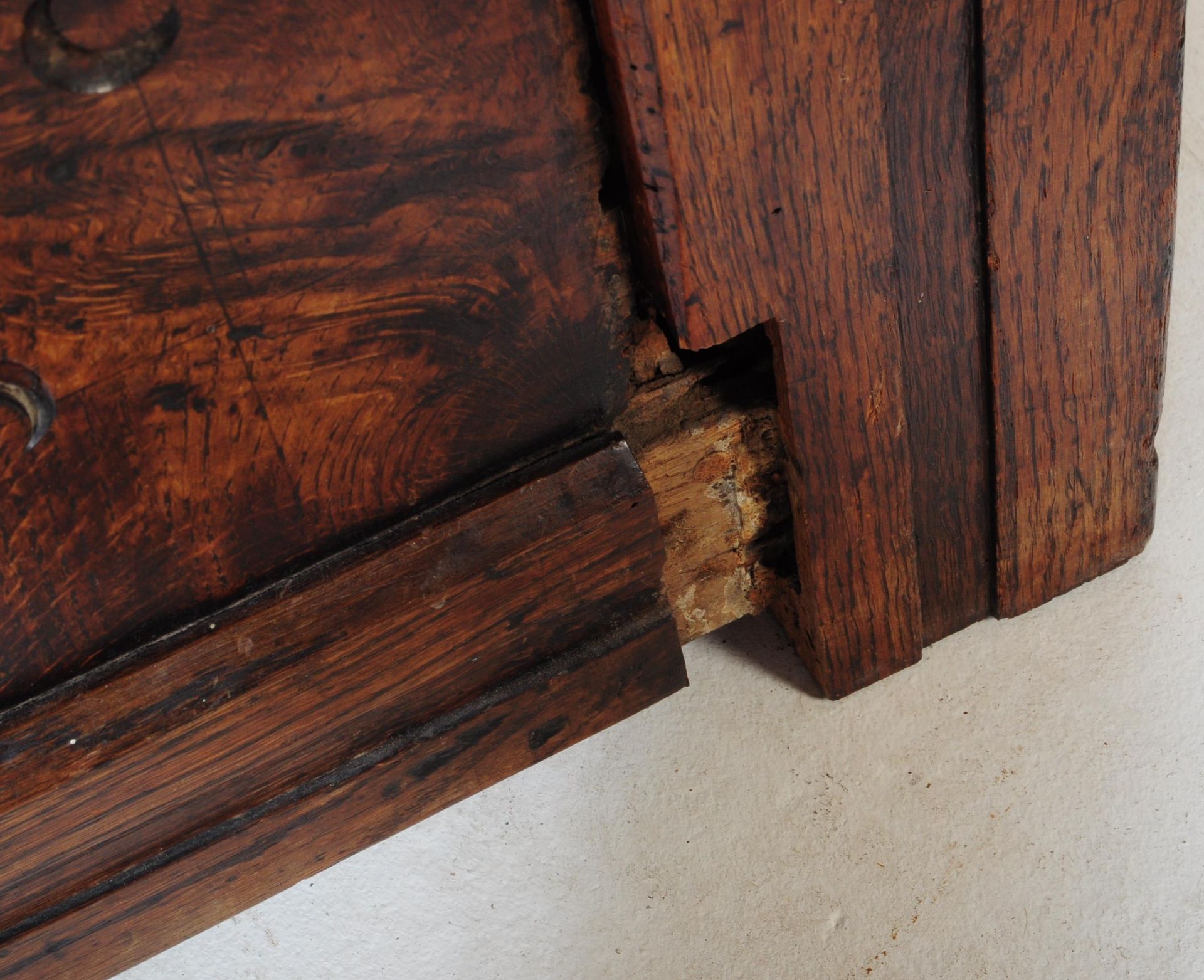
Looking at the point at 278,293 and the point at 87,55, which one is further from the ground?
the point at 87,55

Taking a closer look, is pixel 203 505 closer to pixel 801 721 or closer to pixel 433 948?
pixel 433 948

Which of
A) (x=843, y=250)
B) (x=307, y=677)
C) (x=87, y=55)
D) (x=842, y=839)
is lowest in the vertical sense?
(x=842, y=839)

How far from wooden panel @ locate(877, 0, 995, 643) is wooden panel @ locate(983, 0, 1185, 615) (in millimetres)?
20

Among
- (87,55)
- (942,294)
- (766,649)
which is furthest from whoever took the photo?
(766,649)

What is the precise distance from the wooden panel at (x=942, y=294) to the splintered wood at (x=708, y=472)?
6.3 inches

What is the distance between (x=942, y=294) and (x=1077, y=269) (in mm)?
152

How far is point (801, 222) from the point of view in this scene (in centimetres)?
112

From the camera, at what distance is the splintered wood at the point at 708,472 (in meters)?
1.29

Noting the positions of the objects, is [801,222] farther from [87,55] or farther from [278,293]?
[87,55]

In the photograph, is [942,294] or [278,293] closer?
[278,293]

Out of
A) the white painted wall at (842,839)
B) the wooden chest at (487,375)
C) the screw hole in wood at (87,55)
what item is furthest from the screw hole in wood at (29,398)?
the white painted wall at (842,839)

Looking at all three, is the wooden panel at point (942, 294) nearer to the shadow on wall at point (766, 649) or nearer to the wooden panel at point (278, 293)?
the shadow on wall at point (766, 649)

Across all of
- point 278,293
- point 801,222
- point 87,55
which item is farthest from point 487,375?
point 87,55

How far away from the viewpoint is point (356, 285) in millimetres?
1050
